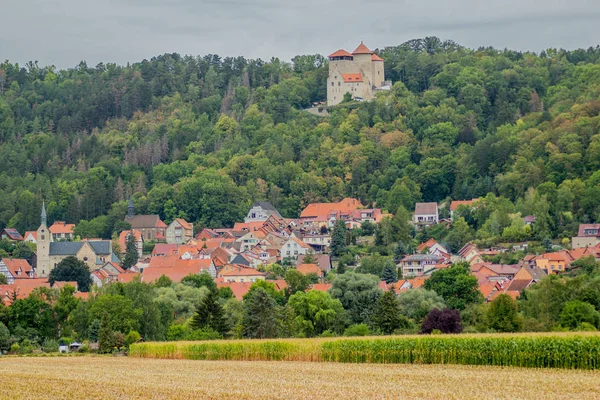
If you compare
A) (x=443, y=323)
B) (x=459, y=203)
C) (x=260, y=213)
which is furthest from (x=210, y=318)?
(x=260, y=213)

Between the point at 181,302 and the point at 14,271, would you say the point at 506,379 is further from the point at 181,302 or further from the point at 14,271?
the point at 14,271

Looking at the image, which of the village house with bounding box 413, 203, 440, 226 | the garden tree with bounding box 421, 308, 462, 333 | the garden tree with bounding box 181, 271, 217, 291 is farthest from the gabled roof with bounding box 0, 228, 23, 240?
the garden tree with bounding box 421, 308, 462, 333

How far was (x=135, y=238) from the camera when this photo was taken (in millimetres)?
142250

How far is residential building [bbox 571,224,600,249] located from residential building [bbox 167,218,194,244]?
50.5 metres

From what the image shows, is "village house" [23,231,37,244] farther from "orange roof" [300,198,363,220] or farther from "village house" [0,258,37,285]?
"orange roof" [300,198,363,220]

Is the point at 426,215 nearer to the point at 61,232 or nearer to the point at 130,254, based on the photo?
the point at 130,254

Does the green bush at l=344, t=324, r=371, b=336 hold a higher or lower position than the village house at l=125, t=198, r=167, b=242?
lower

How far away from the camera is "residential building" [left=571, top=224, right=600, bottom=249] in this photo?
366 feet

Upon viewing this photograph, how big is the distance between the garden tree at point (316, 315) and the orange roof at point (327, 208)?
225ft

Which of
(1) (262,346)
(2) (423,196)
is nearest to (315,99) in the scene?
(2) (423,196)

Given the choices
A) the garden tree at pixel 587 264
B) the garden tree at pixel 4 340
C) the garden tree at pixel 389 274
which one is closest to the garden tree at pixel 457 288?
the garden tree at pixel 587 264

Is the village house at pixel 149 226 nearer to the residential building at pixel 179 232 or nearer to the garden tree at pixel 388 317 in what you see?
the residential building at pixel 179 232

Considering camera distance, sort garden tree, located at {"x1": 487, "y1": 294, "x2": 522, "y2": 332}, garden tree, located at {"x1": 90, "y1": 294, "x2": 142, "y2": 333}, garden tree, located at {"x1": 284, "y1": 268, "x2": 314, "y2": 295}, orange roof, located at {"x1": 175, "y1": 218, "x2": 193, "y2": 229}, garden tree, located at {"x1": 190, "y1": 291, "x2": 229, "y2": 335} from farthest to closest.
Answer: orange roof, located at {"x1": 175, "y1": 218, "x2": 193, "y2": 229} → garden tree, located at {"x1": 284, "y1": 268, "x2": 314, "y2": 295} → garden tree, located at {"x1": 90, "y1": 294, "x2": 142, "y2": 333} → garden tree, located at {"x1": 190, "y1": 291, "x2": 229, "y2": 335} → garden tree, located at {"x1": 487, "y1": 294, "x2": 522, "y2": 332}

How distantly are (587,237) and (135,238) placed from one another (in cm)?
5444
